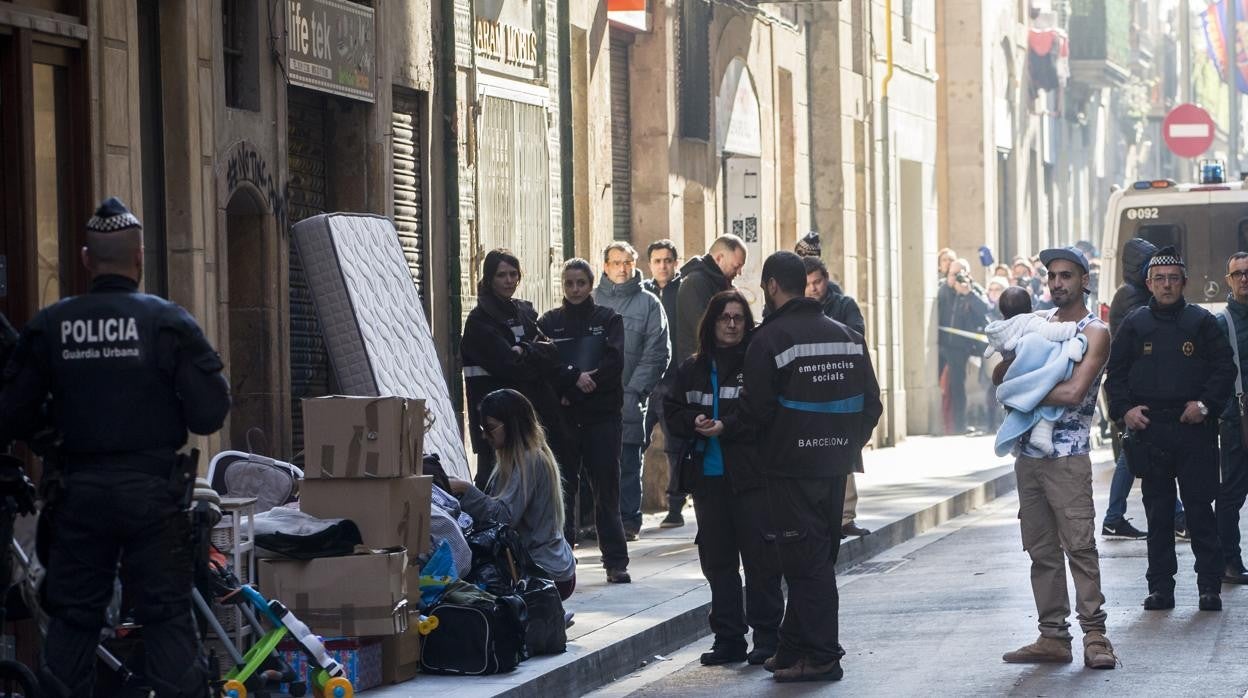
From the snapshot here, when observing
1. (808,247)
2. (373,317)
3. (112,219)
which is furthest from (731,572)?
(808,247)

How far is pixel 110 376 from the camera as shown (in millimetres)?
6938

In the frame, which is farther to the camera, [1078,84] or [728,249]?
[1078,84]

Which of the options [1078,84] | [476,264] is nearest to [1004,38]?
[1078,84]

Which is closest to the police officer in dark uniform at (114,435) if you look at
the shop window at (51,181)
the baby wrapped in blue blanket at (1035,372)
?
the shop window at (51,181)

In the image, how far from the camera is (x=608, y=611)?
436 inches

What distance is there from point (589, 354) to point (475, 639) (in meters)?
3.61

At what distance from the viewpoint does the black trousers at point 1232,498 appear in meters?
12.1

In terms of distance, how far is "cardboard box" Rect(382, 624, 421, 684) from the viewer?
890 centimetres

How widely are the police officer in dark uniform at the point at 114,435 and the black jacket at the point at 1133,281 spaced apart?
26.5 feet

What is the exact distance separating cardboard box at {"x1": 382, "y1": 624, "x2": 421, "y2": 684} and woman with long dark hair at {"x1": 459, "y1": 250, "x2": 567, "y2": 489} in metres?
3.09

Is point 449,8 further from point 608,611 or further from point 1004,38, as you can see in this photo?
point 1004,38

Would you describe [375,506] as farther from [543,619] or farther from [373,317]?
[373,317]

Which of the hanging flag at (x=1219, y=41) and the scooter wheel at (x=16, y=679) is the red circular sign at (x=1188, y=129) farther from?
the scooter wheel at (x=16, y=679)

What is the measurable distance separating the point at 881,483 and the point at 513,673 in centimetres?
1040
